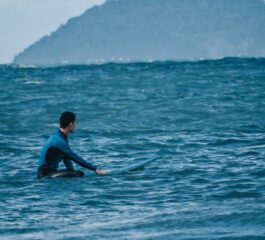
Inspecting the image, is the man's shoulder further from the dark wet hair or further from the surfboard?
the surfboard

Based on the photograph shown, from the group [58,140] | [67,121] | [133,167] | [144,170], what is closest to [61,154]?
[58,140]

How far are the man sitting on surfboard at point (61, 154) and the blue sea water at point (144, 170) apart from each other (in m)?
0.21

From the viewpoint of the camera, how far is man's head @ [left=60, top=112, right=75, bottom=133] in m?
12.6

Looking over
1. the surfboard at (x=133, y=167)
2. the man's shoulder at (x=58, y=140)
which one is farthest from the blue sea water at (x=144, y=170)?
the man's shoulder at (x=58, y=140)

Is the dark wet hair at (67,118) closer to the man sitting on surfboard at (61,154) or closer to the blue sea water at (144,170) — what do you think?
the man sitting on surfboard at (61,154)

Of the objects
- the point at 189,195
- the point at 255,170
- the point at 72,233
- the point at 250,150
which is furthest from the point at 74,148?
the point at 72,233

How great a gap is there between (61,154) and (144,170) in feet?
6.38

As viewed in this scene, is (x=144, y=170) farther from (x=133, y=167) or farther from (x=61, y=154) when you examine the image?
(x=61, y=154)

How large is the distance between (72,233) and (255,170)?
5911 millimetres

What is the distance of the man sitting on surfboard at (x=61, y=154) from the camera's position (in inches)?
504

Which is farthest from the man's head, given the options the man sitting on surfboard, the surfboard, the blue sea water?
the surfboard

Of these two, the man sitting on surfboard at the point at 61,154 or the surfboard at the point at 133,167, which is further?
the surfboard at the point at 133,167

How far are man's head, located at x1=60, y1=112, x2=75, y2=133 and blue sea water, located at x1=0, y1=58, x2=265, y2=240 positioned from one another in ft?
3.17

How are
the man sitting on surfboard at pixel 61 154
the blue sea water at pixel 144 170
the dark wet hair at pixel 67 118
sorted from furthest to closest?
the man sitting on surfboard at pixel 61 154
the dark wet hair at pixel 67 118
the blue sea water at pixel 144 170
